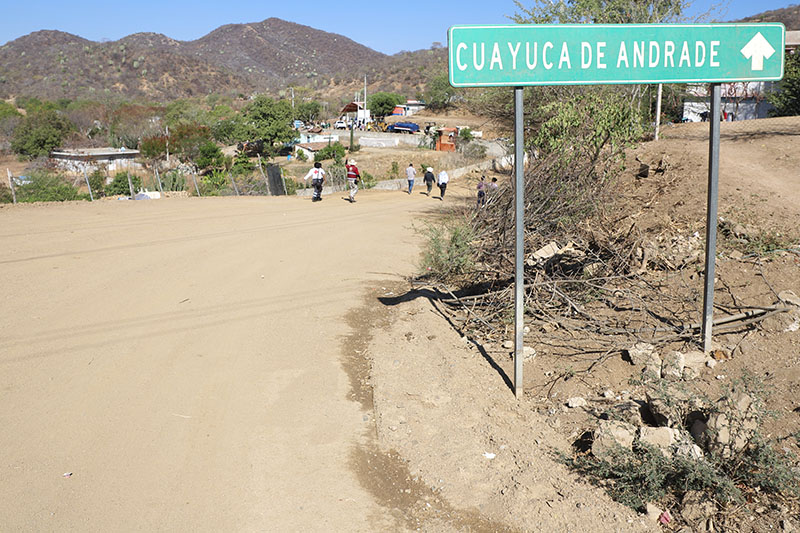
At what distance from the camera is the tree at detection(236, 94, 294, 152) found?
188 feet

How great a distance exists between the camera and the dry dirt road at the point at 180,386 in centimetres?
420

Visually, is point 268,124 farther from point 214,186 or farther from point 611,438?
point 611,438

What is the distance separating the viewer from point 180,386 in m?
5.98

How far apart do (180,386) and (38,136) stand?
190 feet

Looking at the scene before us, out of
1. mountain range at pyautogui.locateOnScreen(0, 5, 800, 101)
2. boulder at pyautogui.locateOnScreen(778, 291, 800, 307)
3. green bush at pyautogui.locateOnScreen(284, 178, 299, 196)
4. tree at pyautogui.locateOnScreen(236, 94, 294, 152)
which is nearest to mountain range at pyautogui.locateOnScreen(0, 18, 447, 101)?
mountain range at pyautogui.locateOnScreen(0, 5, 800, 101)

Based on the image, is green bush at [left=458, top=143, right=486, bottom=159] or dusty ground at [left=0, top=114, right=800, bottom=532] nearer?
dusty ground at [left=0, top=114, right=800, bottom=532]

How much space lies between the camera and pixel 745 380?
15.2ft

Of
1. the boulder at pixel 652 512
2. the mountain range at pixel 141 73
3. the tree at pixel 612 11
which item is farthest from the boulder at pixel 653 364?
the mountain range at pixel 141 73

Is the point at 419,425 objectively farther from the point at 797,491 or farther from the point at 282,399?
the point at 797,491

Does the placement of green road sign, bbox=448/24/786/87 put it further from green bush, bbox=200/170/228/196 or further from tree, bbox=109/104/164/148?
tree, bbox=109/104/164/148

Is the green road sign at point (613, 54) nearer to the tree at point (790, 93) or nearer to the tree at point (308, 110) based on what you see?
the tree at point (790, 93)

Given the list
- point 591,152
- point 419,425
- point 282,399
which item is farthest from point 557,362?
point 591,152

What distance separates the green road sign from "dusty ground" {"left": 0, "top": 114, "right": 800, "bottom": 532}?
233 centimetres

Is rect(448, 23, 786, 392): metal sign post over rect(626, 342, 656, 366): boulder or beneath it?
over
